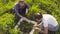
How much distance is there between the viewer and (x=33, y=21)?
409 cm

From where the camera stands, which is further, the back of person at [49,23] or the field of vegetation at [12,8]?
the field of vegetation at [12,8]

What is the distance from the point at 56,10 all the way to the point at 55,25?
678 millimetres

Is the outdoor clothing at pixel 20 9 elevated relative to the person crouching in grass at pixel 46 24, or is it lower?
elevated

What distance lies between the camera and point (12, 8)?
4.29 meters

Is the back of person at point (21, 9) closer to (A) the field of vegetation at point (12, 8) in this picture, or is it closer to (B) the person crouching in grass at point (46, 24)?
(A) the field of vegetation at point (12, 8)

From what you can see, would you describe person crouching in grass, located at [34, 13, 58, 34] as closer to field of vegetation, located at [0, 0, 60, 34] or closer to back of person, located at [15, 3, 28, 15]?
field of vegetation, located at [0, 0, 60, 34]

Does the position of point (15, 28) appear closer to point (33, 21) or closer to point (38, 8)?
point (33, 21)

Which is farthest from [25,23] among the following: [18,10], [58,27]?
[58,27]

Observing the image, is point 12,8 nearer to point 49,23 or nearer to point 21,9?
point 21,9

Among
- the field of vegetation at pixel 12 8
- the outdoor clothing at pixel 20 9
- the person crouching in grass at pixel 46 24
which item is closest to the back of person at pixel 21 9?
the outdoor clothing at pixel 20 9

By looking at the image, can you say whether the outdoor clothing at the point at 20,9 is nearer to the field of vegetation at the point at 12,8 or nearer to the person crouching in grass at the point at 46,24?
Answer: the field of vegetation at the point at 12,8

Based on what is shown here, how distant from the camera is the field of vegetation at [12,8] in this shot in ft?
12.9

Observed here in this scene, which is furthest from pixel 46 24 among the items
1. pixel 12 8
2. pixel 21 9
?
pixel 12 8

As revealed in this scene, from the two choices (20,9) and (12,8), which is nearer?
(20,9)
